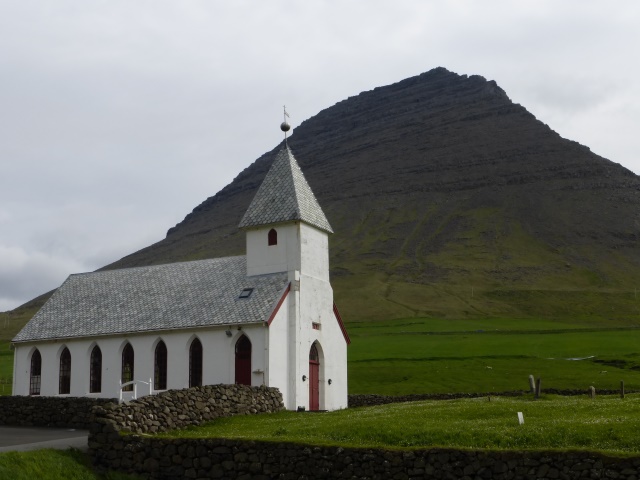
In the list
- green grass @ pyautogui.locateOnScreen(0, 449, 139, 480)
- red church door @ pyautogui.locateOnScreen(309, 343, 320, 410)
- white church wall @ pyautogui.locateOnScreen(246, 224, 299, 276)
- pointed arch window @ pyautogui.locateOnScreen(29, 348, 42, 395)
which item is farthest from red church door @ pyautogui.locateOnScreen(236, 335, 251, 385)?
green grass @ pyautogui.locateOnScreen(0, 449, 139, 480)

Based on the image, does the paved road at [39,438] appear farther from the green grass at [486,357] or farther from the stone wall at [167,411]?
the green grass at [486,357]

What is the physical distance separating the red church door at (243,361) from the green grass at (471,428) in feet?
27.0

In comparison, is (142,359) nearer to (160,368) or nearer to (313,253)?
(160,368)

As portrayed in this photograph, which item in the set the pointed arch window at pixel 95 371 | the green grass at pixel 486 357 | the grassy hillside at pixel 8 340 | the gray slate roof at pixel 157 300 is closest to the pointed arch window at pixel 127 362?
the gray slate roof at pixel 157 300

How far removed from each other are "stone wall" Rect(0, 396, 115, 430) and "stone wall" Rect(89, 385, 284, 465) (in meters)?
6.64

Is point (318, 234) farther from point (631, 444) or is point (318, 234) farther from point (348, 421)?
point (631, 444)

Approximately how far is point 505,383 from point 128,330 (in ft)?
95.1

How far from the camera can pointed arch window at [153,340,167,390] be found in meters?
42.9

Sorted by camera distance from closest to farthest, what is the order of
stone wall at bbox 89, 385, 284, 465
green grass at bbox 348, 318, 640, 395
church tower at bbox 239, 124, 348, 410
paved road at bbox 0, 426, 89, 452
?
stone wall at bbox 89, 385, 284, 465 → paved road at bbox 0, 426, 89, 452 → church tower at bbox 239, 124, 348, 410 → green grass at bbox 348, 318, 640, 395

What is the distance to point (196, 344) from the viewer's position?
4231 cm

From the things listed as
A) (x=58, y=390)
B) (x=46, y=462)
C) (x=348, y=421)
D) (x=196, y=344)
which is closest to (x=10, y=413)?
(x=58, y=390)

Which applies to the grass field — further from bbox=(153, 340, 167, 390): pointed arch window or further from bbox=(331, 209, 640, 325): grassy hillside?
bbox=(331, 209, 640, 325): grassy hillside

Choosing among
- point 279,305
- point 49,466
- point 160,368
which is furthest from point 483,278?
point 49,466

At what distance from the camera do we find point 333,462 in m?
22.4
